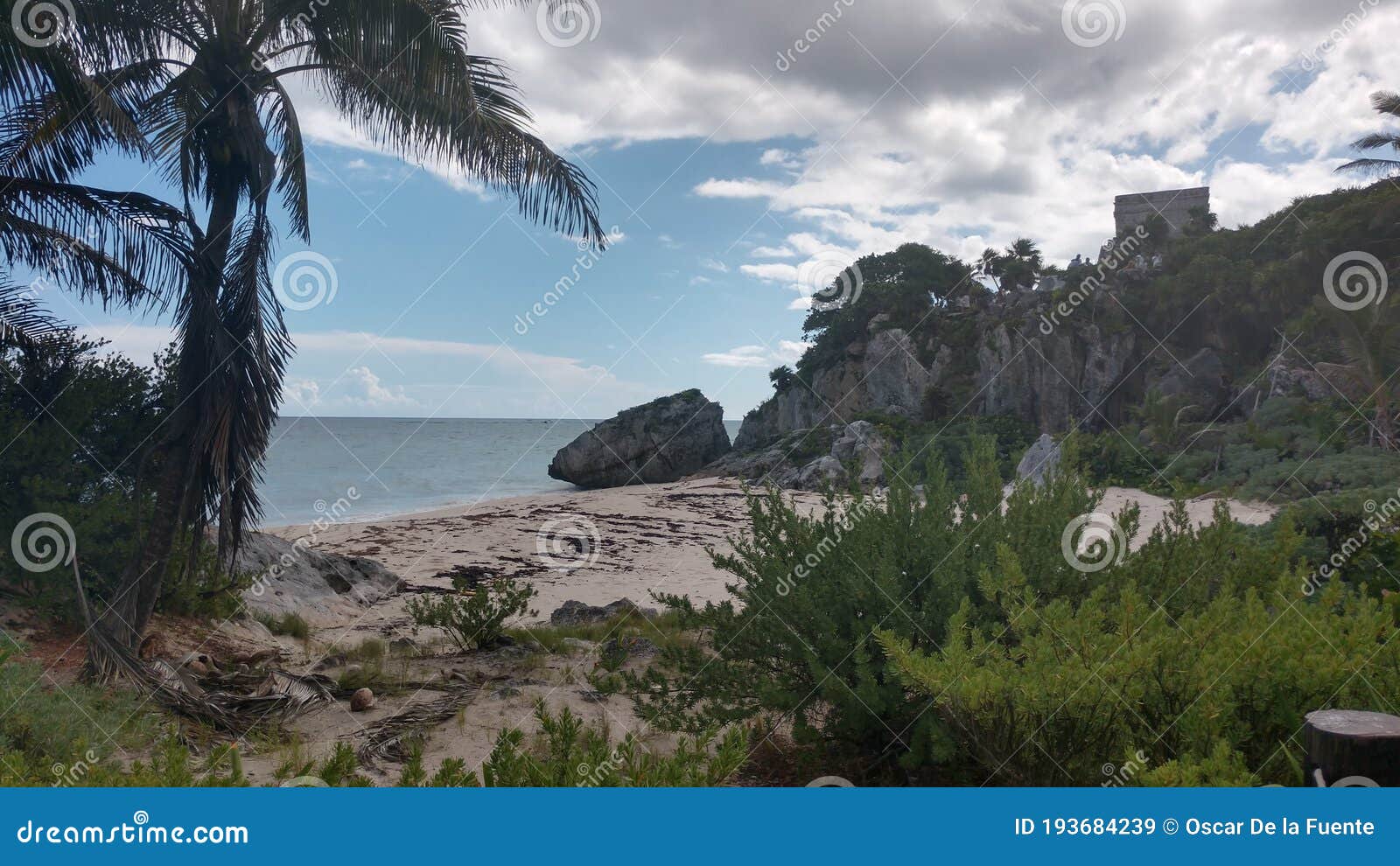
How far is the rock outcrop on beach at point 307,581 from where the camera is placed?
967 cm

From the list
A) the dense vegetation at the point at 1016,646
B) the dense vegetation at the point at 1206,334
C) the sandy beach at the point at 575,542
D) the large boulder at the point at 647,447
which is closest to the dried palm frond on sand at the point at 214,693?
the dense vegetation at the point at 1016,646

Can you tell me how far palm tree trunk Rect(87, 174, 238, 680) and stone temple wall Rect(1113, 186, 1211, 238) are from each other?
41761mm

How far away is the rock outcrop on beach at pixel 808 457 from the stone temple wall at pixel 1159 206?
19912 mm

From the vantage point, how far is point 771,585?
4.69 m

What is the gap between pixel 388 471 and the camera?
4884cm

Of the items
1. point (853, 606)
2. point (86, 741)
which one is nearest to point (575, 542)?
point (86, 741)

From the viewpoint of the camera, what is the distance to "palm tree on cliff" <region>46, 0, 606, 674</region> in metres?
6.51

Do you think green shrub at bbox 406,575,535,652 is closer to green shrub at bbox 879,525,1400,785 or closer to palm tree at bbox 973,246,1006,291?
green shrub at bbox 879,525,1400,785

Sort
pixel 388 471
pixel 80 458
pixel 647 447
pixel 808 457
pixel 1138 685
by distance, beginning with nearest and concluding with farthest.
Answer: pixel 1138 685
pixel 80 458
pixel 808 457
pixel 647 447
pixel 388 471

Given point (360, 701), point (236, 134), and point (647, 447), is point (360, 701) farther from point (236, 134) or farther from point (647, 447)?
point (647, 447)

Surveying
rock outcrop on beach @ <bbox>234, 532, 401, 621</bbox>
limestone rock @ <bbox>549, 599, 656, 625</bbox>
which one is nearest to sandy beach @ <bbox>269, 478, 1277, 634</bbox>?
rock outcrop on beach @ <bbox>234, 532, 401, 621</bbox>

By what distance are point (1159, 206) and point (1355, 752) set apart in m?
47.1

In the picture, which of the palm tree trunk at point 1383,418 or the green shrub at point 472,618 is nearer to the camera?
the green shrub at point 472,618

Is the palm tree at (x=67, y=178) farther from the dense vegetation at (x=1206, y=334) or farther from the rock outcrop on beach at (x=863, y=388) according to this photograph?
the rock outcrop on beach at (x=863, y=388)
